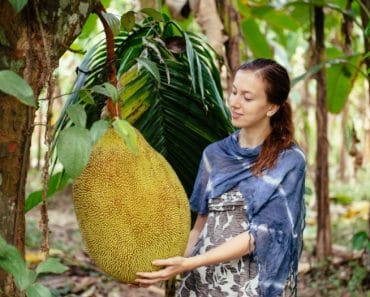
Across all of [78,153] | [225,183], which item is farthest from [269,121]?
[78,153]

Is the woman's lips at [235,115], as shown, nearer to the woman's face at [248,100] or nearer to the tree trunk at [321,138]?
the woman's face at [248,100]

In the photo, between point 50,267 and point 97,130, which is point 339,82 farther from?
point 50,267

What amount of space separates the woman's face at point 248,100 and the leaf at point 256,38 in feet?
7.48

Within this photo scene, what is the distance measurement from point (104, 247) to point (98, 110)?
0.55 metres

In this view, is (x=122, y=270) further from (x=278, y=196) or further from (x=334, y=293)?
(x=334, y=293)

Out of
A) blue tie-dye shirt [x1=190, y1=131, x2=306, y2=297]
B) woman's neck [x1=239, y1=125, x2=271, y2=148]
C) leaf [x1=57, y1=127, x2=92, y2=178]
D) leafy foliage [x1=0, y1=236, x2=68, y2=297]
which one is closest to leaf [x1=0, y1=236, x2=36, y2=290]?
leafy foliage [x1=0, y1=236, x2=68, y2=297]

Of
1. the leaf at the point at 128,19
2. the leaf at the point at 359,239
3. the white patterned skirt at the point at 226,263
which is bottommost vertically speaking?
the leaf at the point at 359,239

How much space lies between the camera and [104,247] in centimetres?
134

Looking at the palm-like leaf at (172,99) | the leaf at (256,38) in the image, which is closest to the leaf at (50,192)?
the palm-like leaf at (172,99)

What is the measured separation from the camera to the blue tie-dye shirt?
5.29 feet

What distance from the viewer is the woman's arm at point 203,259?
54.2 inches

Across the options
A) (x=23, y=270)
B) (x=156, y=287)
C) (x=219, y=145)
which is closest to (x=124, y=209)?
(x=23, y=270)

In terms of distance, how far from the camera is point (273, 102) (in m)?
1.69

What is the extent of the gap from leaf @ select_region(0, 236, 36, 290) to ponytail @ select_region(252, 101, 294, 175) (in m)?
0.80
